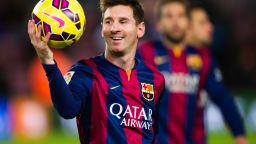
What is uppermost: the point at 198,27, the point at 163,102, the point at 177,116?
the point at 198,27

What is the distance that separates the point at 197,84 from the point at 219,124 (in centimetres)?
593

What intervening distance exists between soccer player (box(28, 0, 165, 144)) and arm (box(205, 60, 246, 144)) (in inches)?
96.4

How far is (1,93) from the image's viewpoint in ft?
50.2

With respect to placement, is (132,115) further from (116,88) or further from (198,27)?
(198,27)

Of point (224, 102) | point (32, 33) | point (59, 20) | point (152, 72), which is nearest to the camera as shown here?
point (32, 33)

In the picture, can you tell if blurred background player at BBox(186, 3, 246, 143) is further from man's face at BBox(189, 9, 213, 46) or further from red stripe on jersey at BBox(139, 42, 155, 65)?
red stripe on jersey at BBox(139, 42, 155, 65)

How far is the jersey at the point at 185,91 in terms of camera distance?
774 cm

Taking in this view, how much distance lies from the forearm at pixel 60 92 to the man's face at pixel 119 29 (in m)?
0.65

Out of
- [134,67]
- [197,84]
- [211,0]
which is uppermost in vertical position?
[134,67]

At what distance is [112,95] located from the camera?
18.2ft

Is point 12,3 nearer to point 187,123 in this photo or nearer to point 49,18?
point 187,123

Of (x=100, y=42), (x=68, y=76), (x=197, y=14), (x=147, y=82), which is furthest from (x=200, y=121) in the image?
(x=100, y=42)

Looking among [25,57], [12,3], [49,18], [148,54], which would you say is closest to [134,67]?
[49,18]

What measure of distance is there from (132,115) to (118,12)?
0.79 meters
